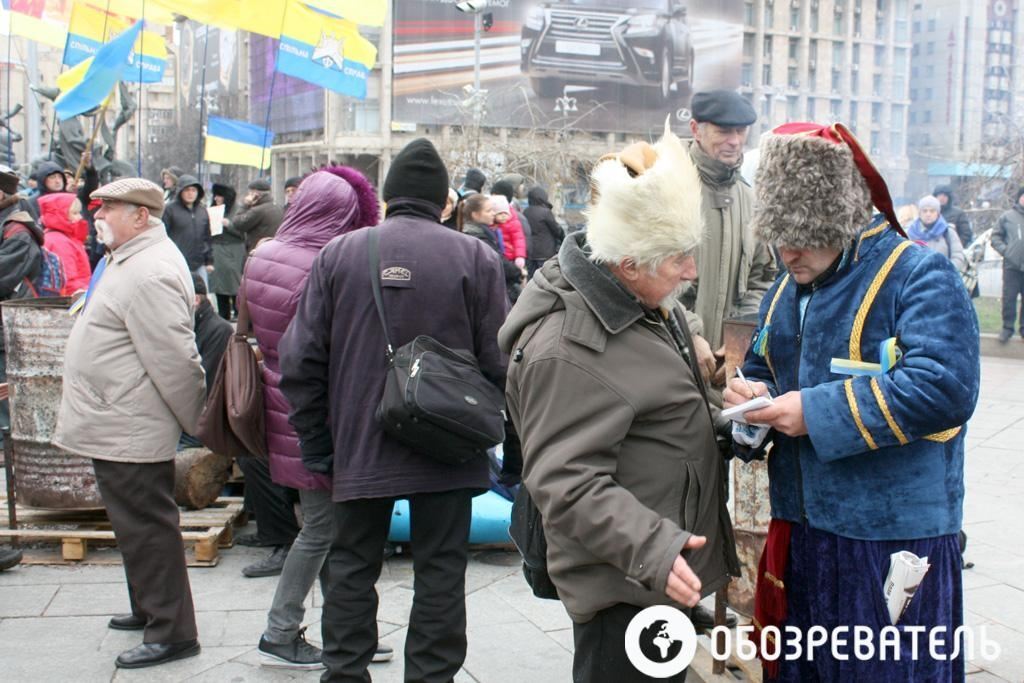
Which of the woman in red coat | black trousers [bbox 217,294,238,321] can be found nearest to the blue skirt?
the woman in red coat

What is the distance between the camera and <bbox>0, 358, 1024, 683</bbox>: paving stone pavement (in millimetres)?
4363

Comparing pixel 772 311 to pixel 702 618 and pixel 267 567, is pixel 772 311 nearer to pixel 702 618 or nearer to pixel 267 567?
pixel 702 618

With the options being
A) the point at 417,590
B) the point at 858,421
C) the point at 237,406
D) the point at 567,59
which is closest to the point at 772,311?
the point at 858,421

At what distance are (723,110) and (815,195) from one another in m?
1.59

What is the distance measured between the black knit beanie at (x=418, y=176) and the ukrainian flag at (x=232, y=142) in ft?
36.5

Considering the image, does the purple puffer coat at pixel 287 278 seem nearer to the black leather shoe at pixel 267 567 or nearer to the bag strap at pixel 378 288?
the bag strap at pixel 378 288

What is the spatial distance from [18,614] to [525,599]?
228cm

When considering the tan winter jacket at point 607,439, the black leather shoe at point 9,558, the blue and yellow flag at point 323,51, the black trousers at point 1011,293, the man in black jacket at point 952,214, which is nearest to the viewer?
the tan winter jacket at point 607,439

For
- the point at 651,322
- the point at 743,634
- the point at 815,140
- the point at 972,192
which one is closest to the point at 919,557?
the point at 651,322

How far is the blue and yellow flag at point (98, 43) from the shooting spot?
1212 cm

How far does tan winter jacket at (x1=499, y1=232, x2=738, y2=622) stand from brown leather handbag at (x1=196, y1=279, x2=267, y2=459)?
6.20 feet

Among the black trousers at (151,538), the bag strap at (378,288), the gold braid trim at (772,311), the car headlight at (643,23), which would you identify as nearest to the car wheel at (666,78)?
the car headlight at (643,23)

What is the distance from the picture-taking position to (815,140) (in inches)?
106

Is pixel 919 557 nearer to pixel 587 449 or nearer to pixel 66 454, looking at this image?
pixel 587 449
